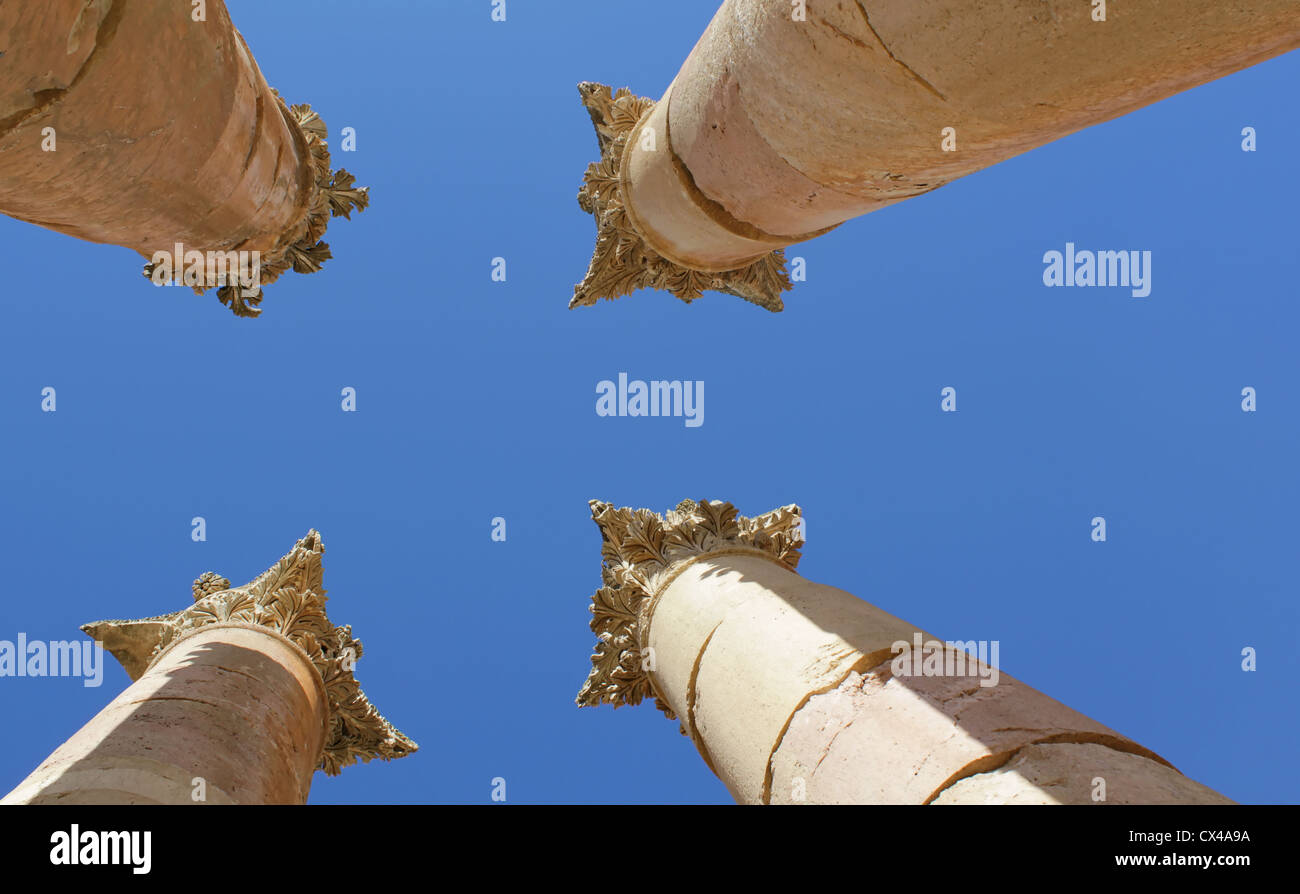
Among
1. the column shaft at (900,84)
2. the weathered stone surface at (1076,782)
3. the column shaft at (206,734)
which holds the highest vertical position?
the column shaft at (900,84)

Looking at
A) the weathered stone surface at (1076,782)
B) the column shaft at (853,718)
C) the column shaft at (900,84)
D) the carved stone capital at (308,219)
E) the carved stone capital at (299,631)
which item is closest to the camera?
the column shaft at (900,84)

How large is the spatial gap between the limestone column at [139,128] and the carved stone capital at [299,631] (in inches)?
161

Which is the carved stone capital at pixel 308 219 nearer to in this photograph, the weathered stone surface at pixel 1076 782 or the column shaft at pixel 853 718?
the column shaft at pixel 853 718

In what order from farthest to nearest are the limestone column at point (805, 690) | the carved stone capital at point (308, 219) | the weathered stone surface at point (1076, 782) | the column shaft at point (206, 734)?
the carved stone capital at point (308, 219) → the column shaft at point (206, 734) → the limestone column at point (805, 690) → the weathered stone surface at point (1076, 782)

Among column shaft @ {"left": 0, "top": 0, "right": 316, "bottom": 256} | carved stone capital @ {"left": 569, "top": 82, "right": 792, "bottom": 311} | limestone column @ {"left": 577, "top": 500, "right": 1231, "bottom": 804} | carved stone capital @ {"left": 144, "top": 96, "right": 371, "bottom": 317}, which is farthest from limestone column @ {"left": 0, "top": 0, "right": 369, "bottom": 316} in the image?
limestone column @ {"left": 577, "top": 500, "right": 1231, "bottom": 804}

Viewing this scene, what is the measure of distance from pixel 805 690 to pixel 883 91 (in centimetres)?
452

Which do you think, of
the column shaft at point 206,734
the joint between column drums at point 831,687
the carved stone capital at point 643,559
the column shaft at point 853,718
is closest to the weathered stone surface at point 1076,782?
the column shaft at point 853,718

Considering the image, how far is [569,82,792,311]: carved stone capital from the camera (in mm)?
12125

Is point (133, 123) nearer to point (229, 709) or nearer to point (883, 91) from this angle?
point (229, 709)

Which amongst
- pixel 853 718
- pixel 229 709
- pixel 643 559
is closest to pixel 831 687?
pixel 853 718

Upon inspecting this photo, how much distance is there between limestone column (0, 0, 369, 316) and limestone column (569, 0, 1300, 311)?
437 cm

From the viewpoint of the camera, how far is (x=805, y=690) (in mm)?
6668

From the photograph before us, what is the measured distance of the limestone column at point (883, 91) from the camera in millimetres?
3996
